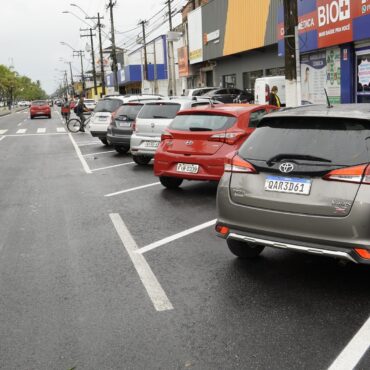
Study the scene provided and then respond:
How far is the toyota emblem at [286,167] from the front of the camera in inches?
179

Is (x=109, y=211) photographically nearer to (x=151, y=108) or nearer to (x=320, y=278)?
(x=320, y=278)

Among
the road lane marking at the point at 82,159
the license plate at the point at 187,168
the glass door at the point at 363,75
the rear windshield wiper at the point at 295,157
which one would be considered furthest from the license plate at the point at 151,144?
Result: the glass door at the point at 363,75

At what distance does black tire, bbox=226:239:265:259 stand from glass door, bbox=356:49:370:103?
533 inches

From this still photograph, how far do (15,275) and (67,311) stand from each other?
1.18 metres

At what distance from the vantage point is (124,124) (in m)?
14.8

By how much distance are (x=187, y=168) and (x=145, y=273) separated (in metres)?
3.80

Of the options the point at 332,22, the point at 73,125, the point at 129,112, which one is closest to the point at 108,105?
the point at 129,112

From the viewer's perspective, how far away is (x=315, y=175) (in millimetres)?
4410

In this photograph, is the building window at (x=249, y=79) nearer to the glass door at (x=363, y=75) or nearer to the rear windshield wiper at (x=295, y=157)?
the glass door at (x=363, y=75)

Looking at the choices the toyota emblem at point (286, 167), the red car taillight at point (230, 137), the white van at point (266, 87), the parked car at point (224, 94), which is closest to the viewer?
the toyota emblem at point (286, 167)

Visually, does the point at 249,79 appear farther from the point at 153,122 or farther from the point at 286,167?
the point at 286,167

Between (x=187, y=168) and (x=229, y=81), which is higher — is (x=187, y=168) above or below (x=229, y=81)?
below

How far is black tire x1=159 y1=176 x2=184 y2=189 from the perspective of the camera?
9.72m

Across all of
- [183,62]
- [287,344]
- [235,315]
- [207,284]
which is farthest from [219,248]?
[183,62]
